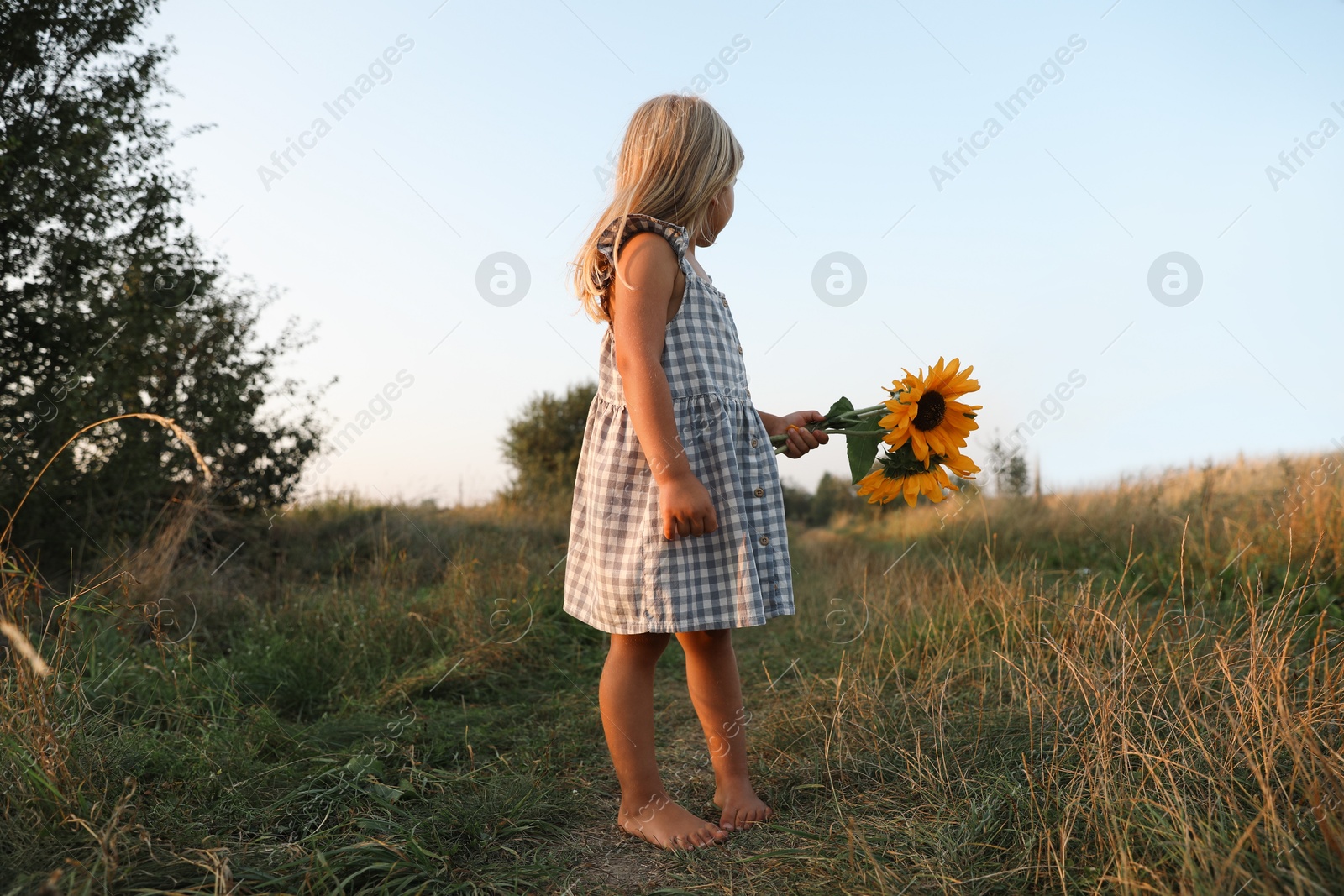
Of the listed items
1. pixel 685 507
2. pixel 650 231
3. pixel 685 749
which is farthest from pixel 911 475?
pixel 685 749

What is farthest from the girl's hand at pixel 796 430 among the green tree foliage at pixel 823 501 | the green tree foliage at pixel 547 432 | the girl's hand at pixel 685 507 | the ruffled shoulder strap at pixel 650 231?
the green tree foliage at pixel 823 501

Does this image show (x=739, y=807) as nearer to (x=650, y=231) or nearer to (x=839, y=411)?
(x=839, y=411)

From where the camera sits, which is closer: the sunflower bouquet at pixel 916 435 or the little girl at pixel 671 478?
Answer: the little girl at pixel 671 478

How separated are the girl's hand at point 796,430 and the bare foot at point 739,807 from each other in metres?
0.93

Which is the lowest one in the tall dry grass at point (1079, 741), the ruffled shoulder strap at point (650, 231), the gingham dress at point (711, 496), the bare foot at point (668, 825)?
the bare foot at point (668, 825)

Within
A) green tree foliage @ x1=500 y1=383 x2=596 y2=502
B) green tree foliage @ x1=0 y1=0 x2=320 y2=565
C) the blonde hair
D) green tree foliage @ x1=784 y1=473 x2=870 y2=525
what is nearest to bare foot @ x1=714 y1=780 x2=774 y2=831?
the blonde hair

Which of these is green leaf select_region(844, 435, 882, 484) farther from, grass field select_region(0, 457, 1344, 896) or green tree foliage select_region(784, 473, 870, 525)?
green tree foliage select_region(784, 473, 870, 525)

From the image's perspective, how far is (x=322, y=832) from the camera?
6.02 ft

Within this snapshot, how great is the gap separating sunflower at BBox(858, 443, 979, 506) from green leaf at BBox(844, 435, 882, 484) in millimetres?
23

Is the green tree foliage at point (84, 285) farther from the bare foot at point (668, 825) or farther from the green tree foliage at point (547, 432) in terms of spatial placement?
the green tree foliage at point (547, 432)

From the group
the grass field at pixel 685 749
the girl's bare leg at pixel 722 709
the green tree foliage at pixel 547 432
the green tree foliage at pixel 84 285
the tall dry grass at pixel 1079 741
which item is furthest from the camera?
the green tree foliage at pixel 547 432

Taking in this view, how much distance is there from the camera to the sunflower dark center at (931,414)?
2.40m

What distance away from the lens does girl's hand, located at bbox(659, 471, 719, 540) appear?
204cm

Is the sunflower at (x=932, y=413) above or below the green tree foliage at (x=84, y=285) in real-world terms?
below
